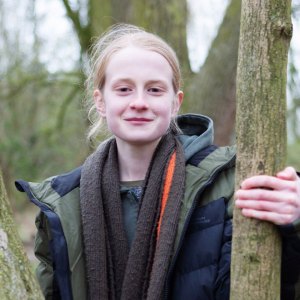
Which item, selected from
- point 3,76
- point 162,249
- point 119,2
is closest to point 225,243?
point 162,249

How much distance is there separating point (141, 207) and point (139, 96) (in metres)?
0.60

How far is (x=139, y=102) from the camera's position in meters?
1.80

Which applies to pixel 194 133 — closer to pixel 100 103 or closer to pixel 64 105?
pixel 100 103

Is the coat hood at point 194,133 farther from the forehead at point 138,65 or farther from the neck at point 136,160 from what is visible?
the forehead at point 138,65

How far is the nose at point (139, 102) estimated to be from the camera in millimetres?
1802

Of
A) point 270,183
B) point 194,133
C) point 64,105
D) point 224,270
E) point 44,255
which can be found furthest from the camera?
point 64,105

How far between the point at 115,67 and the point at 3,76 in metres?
5.87

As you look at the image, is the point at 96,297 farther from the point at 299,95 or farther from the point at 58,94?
the point at 58,94

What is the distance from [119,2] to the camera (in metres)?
4.60

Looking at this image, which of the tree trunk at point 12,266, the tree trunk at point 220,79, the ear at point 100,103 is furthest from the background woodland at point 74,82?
the tree trunk at point 12,266

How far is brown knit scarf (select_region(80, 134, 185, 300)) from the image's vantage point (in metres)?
1.65

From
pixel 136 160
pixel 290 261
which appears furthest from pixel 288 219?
pixel 136 160

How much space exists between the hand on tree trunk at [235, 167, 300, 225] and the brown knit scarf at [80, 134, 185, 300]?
546 mm

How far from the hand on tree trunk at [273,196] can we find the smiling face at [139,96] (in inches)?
31.4
